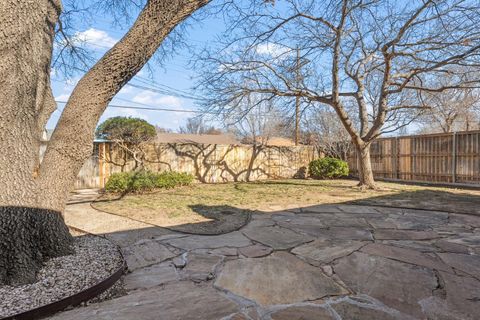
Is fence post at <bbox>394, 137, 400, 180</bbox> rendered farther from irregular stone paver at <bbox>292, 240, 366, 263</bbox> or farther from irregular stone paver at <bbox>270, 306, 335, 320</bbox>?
irregular stone paver at <bbox>270, 306, 335, 320</bbox>

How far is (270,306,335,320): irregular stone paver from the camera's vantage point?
5.67 ft

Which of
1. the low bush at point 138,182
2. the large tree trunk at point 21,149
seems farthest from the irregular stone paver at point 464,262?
the low bush at point 138,182

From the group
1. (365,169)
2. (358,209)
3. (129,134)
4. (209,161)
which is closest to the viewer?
(358,209)

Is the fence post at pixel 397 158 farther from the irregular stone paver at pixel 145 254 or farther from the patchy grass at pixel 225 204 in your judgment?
the irregular stone paver at pixel 145 254

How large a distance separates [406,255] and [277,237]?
1.37 m

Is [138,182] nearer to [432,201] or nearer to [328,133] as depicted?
[432,201]

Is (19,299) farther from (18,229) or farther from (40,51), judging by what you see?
(40,51)

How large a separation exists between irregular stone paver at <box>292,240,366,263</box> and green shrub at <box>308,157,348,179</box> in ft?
28.2

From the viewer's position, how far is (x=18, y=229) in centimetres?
217

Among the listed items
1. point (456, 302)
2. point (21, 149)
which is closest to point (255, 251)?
point (456, 302)

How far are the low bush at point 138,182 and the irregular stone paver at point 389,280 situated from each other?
597cm

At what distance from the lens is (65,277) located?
2.15 meters

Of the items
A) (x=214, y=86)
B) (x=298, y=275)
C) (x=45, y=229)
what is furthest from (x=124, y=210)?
(x=214, y=86)

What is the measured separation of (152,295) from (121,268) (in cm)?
52
